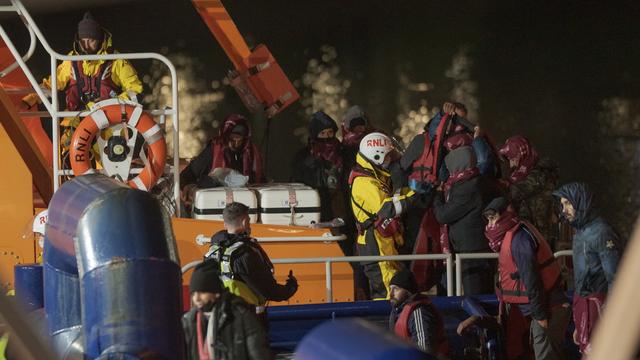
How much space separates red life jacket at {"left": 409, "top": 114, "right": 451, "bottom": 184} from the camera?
8.26 meters

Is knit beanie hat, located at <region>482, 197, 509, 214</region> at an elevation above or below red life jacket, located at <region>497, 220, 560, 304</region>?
above

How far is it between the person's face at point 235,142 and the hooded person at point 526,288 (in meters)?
2.38

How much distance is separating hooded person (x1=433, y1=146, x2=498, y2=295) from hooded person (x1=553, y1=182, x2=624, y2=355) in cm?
133

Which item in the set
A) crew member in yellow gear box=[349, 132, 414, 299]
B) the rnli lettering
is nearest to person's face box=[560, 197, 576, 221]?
crew member in yellow gear box=[349, 132, 414, 299]

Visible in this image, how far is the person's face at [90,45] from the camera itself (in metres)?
8.23

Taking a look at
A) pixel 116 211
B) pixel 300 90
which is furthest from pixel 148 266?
pixel 300 90

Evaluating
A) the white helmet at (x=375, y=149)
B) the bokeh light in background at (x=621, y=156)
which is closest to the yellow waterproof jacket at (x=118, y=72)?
the white helmet at (x=375, y=149)

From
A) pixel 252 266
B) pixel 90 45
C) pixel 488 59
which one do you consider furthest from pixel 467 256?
pixel 488 59

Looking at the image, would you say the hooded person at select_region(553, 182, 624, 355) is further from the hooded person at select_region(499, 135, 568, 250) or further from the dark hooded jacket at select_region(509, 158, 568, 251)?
the hooded person at select_region(499, 135, 568, 250)

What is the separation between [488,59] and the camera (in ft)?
40.1

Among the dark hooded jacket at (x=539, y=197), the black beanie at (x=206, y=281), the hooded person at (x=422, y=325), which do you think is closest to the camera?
the black beanie at (x=206, y=281)

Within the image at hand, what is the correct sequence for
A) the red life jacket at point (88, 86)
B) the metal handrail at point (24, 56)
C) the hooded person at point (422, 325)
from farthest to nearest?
the red life jacket at point (88, 86) → the metal handrail at point (24, 56) → the hooded person at point (422, 325)

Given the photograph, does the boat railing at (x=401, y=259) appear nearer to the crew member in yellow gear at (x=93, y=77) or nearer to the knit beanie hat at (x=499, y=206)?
the knit beanie hat at (x=499, y=206)

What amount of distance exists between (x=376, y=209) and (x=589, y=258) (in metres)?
1.81
